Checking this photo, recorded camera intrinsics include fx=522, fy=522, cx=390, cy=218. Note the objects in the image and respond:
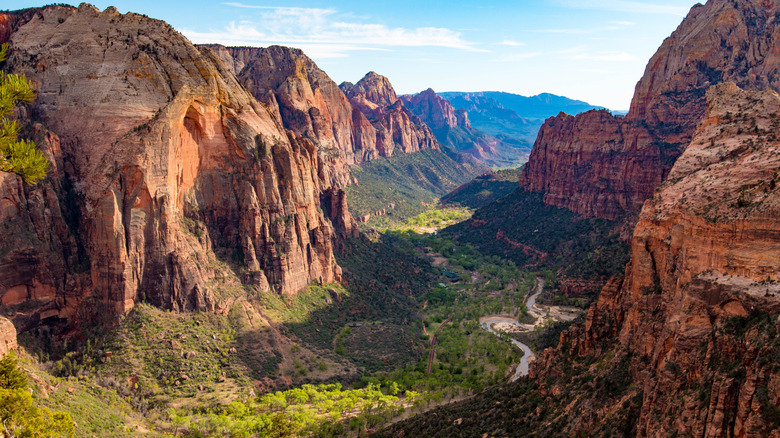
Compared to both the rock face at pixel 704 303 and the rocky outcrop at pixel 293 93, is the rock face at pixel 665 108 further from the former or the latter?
the rock face at pixel 704 303

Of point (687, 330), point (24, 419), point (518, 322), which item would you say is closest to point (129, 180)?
point (24, 419)

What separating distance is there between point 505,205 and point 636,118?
152ft

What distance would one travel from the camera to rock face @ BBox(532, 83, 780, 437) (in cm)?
2589

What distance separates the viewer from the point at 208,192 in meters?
71.6

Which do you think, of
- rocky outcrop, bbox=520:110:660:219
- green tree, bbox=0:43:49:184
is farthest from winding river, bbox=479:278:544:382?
green tree, bbox=0:43:49:184

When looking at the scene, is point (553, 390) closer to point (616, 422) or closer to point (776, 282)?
point (616, 422)

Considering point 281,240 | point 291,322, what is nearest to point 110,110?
point 281,240

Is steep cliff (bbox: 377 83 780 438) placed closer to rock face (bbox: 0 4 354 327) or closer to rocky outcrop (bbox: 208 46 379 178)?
rock face (bbox: 0 4 354 327)

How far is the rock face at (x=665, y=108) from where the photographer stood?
114 m

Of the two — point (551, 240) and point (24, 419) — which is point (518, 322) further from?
point (24, 419)

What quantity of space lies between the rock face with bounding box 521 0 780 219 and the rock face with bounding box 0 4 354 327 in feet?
279

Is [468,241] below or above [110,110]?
below

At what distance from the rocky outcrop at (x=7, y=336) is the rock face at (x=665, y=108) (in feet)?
370

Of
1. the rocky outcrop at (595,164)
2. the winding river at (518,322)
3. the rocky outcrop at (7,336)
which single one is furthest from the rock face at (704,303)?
the rocky outcrop at (595,164)
